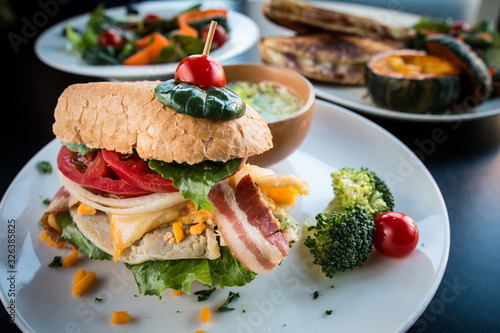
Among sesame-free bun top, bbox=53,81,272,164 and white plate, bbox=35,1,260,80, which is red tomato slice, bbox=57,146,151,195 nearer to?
sesame-free bun top, bbox=53,81,272,164

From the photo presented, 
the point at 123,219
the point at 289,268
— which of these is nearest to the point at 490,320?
the point at 289,268

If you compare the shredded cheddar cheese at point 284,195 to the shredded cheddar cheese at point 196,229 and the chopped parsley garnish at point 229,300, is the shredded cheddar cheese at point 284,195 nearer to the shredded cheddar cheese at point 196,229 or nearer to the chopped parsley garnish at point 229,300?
the shredded cheddar cheese at point 196,229

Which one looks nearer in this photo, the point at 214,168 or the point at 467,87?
the point at 214,168

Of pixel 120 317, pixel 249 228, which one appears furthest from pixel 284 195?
pixel 120 317

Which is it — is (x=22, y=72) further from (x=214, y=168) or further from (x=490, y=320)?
(x=490, y=320)

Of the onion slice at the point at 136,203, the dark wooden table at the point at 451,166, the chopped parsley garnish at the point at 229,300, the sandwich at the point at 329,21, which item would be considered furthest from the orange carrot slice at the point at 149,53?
the chopped parsley garnish at the point at 229,300

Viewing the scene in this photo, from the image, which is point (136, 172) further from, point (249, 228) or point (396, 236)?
point (396, 236)
